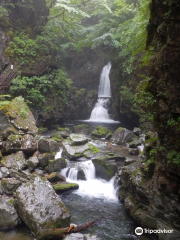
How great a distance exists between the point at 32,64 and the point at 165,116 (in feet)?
49.8

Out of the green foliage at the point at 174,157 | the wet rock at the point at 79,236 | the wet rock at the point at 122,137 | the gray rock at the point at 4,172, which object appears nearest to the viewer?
the green foliage at the point at 174,157

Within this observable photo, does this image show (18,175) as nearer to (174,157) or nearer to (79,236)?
(79,236)

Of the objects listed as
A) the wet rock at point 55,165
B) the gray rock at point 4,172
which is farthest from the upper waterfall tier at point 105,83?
the gray rock at point 4,172

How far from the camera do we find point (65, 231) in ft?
19.8

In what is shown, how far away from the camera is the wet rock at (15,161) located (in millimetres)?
9359

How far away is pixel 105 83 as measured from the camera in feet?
78.6

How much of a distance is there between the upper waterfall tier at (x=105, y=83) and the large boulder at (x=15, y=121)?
12994 millimetres

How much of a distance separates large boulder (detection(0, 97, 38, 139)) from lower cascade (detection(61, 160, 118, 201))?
341 centimetres

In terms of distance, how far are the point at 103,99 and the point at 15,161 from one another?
1514cm

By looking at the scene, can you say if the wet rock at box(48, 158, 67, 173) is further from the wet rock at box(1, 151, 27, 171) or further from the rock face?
the rock face

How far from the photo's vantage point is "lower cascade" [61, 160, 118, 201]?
885 cm

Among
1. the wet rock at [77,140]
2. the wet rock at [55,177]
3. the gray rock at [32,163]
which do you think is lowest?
the wet rock at [55,177]

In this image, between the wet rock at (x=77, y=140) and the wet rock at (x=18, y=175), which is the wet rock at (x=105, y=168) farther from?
the wet rock at (x=18, y=175)

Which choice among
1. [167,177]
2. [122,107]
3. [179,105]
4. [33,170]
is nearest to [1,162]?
[33,170]
